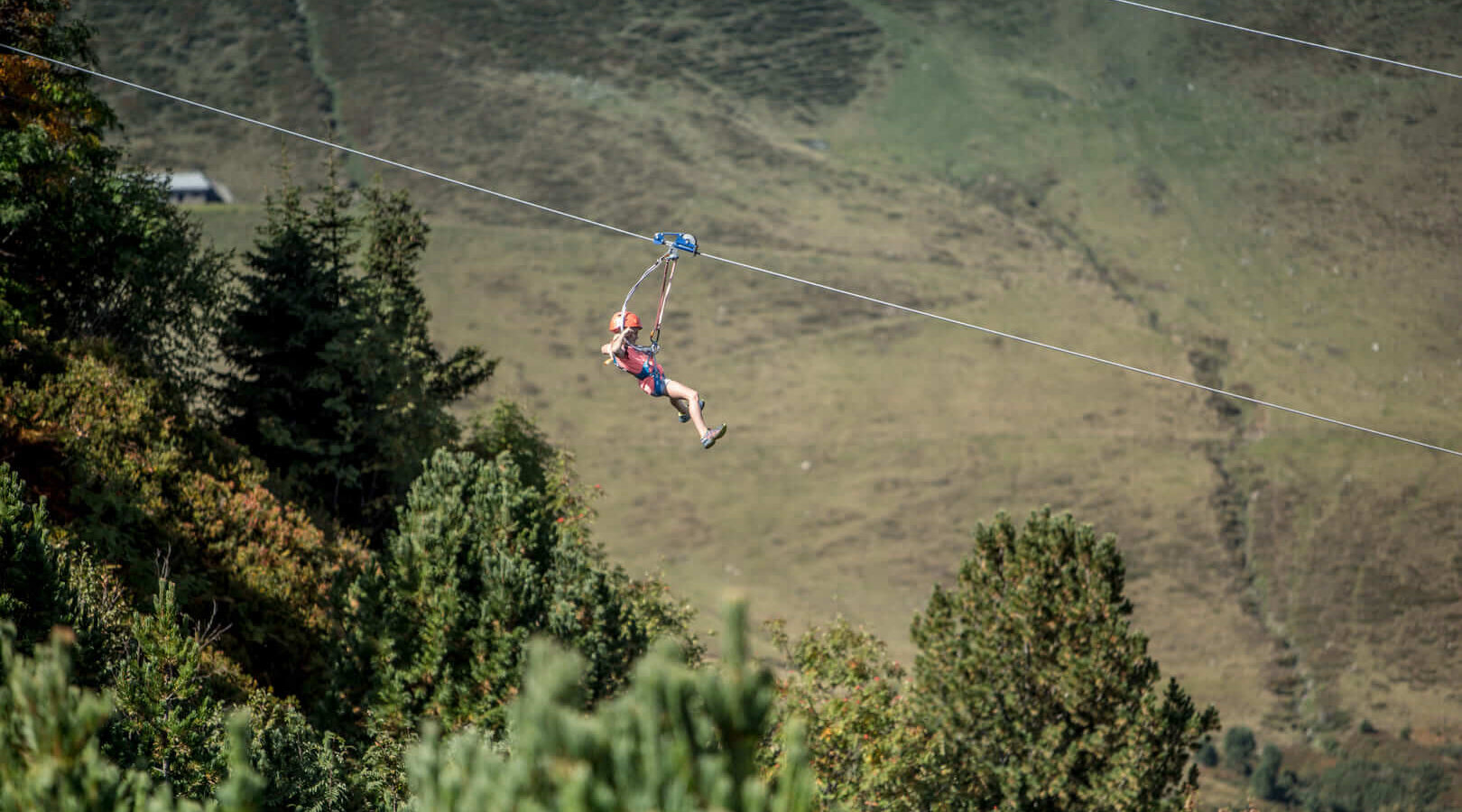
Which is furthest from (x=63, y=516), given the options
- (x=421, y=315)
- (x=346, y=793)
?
(x=421, y=315)

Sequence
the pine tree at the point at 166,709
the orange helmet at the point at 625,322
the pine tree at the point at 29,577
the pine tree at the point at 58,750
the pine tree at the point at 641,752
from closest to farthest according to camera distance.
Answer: the pine tree at the point at 641,752, the pine tree at the point at 58,750, the pine tree at the point at 166,709, the pine tree at the point at 29,577, the orange helmet at the point at 625,322

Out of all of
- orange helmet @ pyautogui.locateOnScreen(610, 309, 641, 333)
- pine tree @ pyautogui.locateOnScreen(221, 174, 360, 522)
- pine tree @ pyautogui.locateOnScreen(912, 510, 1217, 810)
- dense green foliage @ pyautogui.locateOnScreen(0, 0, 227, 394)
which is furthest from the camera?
pine tree @ pyautogui.locateOnScreen(221, 174, 360, 522)

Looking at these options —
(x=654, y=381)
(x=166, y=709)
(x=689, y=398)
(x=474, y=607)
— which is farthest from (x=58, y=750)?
(x=474, y=607)

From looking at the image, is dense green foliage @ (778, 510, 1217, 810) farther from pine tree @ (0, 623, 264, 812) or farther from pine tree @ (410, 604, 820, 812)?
pine tree @ (410, 604, 820, 812)

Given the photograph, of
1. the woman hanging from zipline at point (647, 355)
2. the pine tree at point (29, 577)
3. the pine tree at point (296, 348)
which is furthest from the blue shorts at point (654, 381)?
Answer: the pine tree at point (296, 348)

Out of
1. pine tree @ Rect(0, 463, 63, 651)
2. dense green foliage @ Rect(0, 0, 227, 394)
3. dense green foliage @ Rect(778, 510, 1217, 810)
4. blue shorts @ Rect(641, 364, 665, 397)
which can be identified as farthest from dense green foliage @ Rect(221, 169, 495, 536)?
blue shorts @ Rect(641, 364, 665, 397)

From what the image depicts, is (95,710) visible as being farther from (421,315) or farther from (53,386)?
(421,315)

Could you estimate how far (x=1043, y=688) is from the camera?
43625 millimetres

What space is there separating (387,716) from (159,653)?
10.5 m

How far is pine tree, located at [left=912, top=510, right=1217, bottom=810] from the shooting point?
41.3 m

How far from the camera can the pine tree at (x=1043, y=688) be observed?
4128 cm

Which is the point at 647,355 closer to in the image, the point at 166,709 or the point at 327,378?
the point at 166,709

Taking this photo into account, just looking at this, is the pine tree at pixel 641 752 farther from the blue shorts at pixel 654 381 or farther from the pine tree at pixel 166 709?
the blue shorts at pixel 654 381

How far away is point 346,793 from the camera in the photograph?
21.4m
